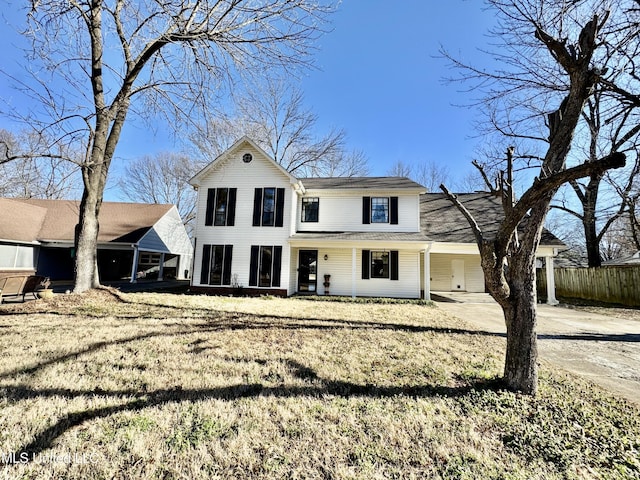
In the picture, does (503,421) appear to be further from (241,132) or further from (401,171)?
(401,171)

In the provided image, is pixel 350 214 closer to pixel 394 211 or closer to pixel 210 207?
pixel 394 211

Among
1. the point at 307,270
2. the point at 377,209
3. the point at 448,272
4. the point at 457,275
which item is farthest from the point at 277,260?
the point at 457,275

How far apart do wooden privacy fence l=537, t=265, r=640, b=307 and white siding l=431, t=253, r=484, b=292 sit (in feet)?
13.7

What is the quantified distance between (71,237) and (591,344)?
23865 millimetres

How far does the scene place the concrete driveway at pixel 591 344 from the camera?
177 inches

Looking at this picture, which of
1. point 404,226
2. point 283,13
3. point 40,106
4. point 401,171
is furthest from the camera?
point 401,171

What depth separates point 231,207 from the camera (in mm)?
14008

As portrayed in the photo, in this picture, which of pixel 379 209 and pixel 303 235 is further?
pixel 379 209

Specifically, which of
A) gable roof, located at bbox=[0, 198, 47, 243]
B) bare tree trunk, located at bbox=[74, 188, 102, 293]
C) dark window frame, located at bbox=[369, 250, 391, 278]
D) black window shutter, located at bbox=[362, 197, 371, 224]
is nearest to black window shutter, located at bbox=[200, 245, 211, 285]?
bare tree trunk, located at bbox=[74, 188, 102, 293]

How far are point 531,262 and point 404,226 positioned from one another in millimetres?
→ 10611

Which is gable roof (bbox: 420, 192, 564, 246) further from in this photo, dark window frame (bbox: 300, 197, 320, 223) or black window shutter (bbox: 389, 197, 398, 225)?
dark window frame (bbox: 300, 197, 320, 223)

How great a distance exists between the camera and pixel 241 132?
2120 centimetres

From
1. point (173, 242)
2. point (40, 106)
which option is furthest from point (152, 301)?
point (173, 242)

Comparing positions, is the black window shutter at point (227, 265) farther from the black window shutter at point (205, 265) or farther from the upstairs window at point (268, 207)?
the upstairs window at point (268, 207)
